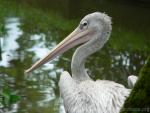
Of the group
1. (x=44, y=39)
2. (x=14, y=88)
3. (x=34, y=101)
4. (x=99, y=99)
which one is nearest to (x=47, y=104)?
(x=34, y=101)

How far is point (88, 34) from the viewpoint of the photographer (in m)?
6.50

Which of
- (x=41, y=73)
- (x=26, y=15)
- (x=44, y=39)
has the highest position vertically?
(x=26, y=15)

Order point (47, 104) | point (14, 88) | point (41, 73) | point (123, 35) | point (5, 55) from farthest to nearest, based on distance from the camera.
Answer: point (123, 35)
point (5, 55)
point (41, 73)
point (14, 88)
point (47, 104)

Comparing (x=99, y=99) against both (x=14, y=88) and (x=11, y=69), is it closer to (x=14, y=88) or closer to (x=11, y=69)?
(x=14, y=88)

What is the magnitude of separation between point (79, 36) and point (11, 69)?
2.87 m

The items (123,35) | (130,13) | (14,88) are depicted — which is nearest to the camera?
(14,88)

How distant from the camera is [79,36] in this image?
6539 millimetres

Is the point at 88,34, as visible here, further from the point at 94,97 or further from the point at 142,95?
the point at 142,95

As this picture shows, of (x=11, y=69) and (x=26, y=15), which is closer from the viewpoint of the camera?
(x=11, y=69)

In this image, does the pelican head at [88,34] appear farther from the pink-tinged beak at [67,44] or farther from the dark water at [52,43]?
the dark water at [52,43]

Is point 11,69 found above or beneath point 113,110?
above

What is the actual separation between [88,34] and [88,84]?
1034mm

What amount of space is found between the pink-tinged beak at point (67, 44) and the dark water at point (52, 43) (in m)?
1.02

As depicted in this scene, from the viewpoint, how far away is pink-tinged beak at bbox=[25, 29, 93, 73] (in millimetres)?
6445
